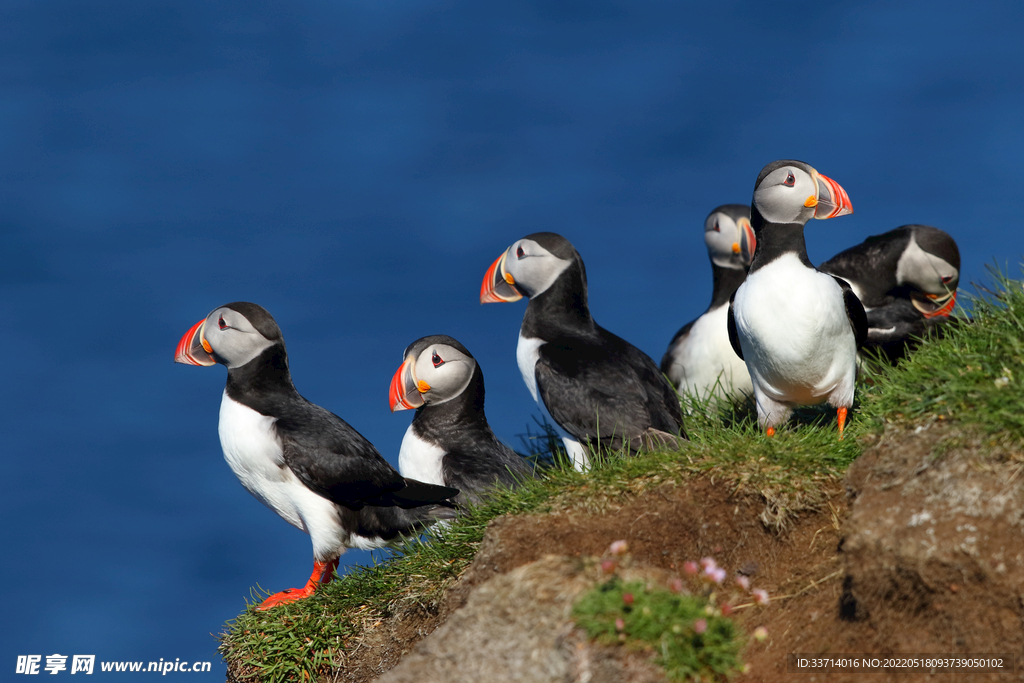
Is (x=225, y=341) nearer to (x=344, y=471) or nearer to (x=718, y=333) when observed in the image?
(x=344, y=471)

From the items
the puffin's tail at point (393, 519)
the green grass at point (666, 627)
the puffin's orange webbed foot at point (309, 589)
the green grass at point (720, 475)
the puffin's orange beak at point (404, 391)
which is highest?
the puffin's orange beak at point (404, 391)

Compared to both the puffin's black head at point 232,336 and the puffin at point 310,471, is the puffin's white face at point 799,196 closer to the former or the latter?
the puffin at point 310,471

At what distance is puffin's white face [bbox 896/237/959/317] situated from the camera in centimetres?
803

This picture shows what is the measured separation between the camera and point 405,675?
4.23 meters

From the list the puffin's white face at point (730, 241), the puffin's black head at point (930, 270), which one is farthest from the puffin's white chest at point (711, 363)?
the puffin's black head at point (930, 270)

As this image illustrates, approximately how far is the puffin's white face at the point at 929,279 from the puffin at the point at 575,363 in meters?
2.17

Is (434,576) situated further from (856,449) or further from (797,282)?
(797,282)

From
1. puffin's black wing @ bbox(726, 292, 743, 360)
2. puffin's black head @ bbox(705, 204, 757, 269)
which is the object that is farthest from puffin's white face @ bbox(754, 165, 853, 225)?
puffin's black head @ bbox(705, 204, 757, 269)

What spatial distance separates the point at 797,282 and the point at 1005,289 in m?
1.25

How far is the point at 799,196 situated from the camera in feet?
21.9

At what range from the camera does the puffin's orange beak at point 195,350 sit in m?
7.70

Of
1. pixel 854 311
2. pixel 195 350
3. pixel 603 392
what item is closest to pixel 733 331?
pixel 854 311

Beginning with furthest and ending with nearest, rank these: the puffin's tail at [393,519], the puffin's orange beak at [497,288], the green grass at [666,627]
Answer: the puffin's orange beak at [497,288] < the puffin's tail at [393,519] < the green grass at [666,627]

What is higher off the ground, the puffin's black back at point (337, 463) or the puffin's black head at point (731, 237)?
the puffin's black head at point (731, 237)
